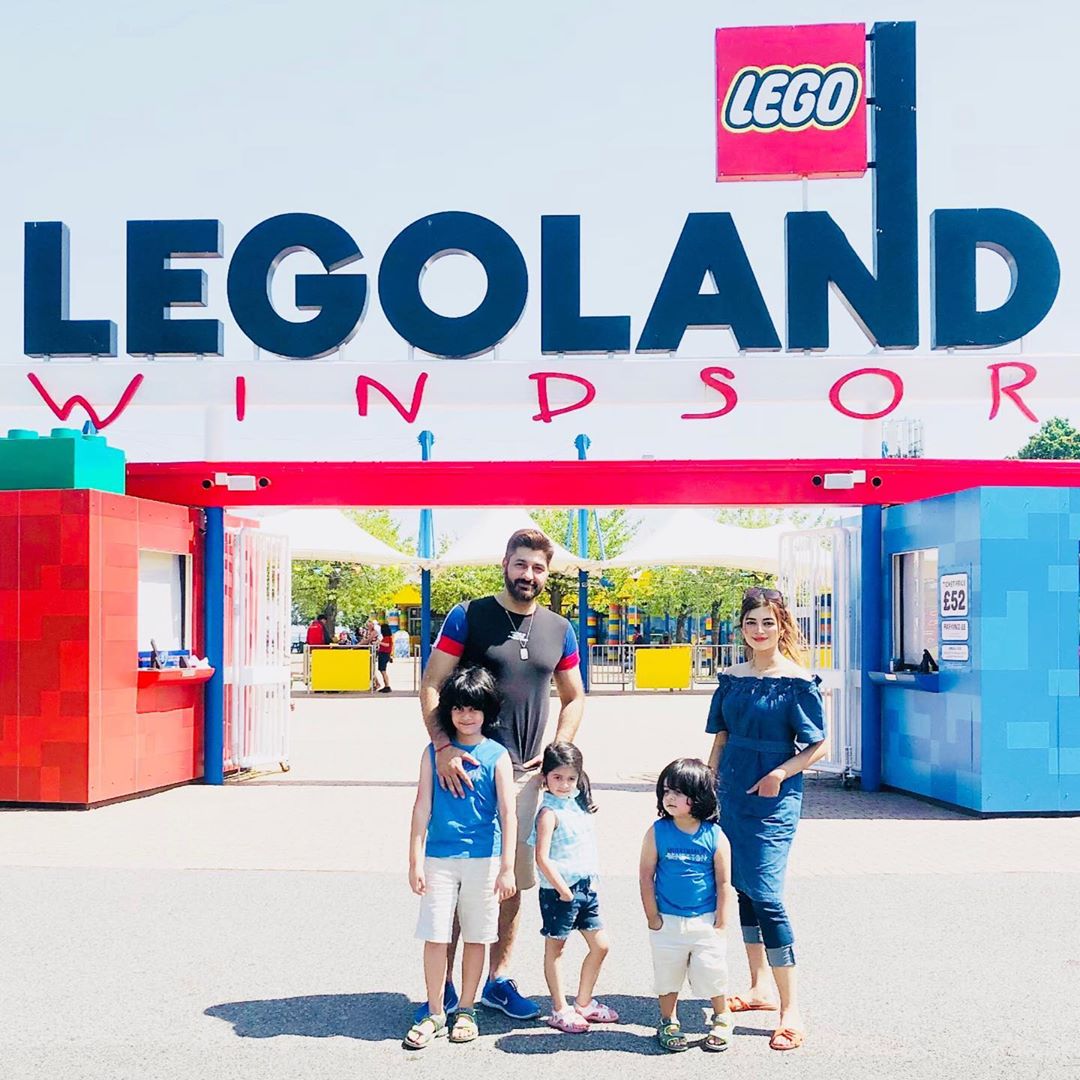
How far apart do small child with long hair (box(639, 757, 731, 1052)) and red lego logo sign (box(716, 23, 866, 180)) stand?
1270 cm

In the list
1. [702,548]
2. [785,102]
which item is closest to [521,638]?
[785,102]

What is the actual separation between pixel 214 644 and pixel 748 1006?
8.60 metres

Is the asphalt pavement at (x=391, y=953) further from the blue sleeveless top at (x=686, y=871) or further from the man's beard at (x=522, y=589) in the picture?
the man's beard at (x=522, y=589)

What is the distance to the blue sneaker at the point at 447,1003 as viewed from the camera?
5352 millimetres

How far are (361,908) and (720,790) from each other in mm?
2598

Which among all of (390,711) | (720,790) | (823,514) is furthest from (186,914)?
(823,514)

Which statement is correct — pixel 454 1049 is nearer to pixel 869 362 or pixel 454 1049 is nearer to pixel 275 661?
pixel 275 661

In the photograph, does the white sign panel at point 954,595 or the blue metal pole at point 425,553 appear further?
the blue metal pole at point 425,553

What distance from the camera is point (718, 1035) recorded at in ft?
16.6

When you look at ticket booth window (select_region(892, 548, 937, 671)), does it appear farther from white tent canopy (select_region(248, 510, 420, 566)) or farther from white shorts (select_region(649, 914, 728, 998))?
white tent canopy (select_region(248, 510, 420, 566))

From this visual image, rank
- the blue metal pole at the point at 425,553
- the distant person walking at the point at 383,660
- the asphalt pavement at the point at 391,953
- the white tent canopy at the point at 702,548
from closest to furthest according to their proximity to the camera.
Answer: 1. the asphalt pavement at the point at 391,953
2. the blue metal pole at the point at 425,553
3. the distant person walking at the point at 383,660
4. the white tent canopy at the point at 702,548

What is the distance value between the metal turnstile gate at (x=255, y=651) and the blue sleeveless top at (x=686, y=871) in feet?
29.4

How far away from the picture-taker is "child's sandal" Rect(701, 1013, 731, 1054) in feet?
16.5

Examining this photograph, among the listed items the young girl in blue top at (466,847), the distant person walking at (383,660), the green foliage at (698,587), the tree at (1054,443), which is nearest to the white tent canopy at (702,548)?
the distant person walking at (383,660)
